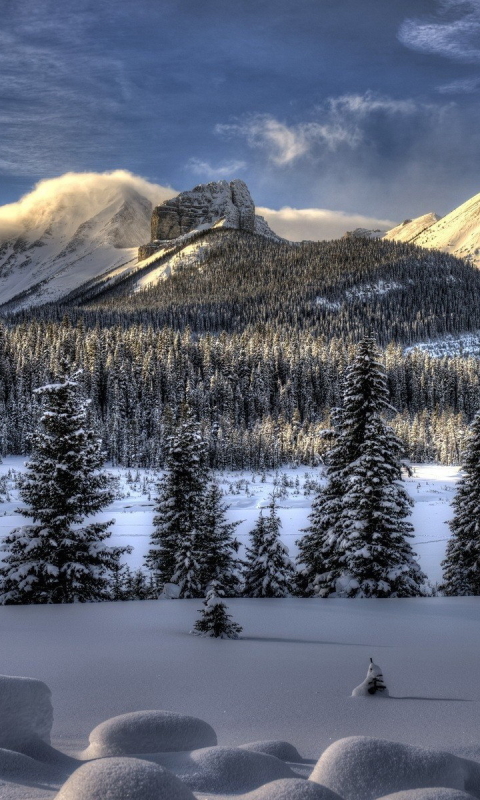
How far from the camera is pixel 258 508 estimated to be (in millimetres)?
37812

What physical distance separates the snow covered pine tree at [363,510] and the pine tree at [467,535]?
2.94 m

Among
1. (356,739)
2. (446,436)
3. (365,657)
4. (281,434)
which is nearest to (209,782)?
(356,739)

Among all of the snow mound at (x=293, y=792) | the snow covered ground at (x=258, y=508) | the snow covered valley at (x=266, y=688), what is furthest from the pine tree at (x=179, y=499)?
the snow mound at (x=293, y=792)

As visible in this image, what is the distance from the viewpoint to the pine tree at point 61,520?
11.8 m

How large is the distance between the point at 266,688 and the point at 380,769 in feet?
6.50

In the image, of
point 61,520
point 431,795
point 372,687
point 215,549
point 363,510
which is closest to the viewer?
point 431,795

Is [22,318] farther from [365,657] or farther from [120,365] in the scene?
[365,657]

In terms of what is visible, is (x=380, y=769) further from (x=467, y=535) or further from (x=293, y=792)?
(x=467, y=535)

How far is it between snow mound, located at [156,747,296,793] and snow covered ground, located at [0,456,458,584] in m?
12.0

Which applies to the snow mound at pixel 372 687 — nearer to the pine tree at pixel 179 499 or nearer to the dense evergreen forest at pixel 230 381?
the pine tree at pixel 179 499

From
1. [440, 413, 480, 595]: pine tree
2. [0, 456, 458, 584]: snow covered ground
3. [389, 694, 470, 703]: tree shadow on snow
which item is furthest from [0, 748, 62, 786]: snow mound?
[440, 413, 480, 595]: pine tree

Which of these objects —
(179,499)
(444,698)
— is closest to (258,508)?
(179,499)

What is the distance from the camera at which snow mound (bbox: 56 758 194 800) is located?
1.90m

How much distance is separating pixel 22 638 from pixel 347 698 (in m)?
4.09
